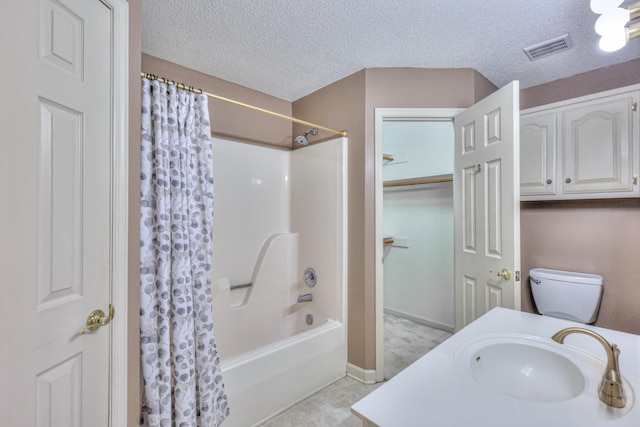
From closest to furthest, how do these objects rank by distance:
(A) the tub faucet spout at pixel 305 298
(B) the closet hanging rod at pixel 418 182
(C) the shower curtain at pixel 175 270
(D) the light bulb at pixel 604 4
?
(D) the light bulb at pixel 604 4, (C) the shower curtain at pixel 175 270, (A) the tub faucet spout at pixel 305 298, (B) the closet hanging rod at pixel 418 182

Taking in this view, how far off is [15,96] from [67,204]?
313 millimetres

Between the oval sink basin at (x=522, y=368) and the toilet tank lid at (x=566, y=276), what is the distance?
4.49 ft

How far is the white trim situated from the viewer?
40.3 inches

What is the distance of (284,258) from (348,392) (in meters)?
1.14

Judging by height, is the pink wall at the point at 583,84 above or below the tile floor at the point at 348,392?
above

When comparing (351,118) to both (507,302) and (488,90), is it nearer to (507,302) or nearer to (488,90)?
(488,90)

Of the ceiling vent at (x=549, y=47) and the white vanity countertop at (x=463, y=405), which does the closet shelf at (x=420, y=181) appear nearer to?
the ceiling vent at (x=549, y=47)

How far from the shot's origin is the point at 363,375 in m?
2.05

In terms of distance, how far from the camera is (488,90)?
226 cm

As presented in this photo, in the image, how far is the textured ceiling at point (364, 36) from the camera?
4.84 ft

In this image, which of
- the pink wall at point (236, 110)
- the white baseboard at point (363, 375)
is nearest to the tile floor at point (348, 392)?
the white baseboard at point (363, 375)

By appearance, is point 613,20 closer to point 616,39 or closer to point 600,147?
point 616,39

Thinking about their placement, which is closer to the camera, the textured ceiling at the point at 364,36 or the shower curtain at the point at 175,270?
the shower curtain at the point at 175,270

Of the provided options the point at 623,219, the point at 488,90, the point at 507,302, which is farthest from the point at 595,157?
the point at 507,302
